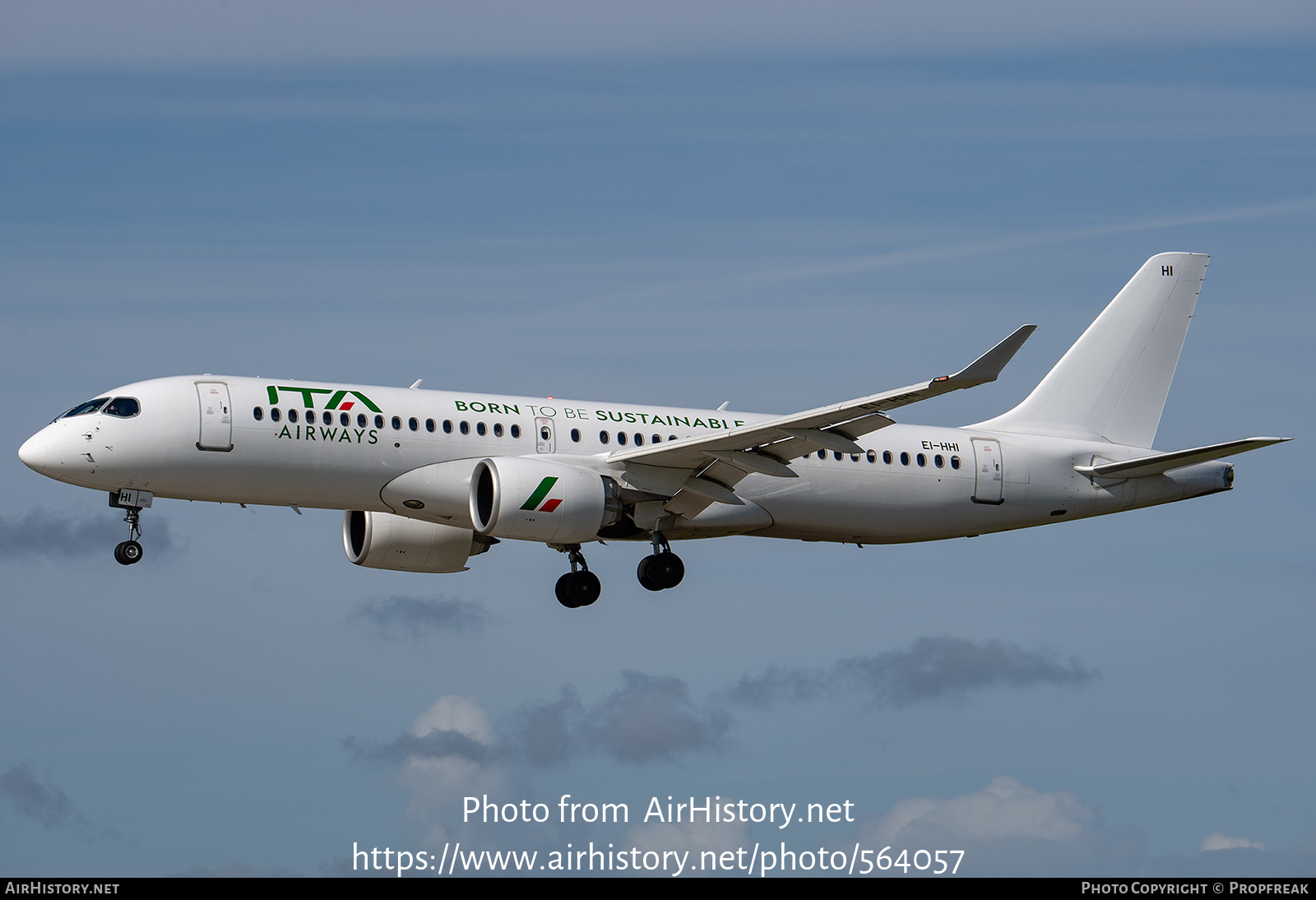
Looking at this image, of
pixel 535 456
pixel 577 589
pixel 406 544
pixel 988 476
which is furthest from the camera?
pixel 988 476

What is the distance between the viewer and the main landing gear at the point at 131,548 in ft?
135

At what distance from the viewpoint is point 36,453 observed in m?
40.2

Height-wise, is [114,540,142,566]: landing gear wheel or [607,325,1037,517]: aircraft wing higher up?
[607,325,1037,517]: aircraft wing

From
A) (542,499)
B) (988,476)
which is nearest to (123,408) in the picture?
(542,499)

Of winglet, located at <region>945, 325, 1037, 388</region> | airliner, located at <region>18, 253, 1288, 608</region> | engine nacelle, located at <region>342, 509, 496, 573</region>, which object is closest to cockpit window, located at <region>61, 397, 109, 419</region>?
airliner, located at <region>18, 253, 1288, 608</region>

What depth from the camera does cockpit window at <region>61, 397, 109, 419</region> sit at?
134 ft

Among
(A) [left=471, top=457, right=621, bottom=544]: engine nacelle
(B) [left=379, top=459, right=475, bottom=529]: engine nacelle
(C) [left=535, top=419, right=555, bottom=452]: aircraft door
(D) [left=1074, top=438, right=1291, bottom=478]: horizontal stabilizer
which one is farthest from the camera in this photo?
(D) [left=1074, top=438, right=1291, bottom=478]: horizontal stabilizer

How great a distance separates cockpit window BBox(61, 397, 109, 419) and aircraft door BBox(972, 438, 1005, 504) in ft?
73.9

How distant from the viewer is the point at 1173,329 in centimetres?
5281

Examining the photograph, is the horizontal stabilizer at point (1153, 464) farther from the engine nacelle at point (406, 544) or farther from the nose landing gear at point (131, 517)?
the nose landing gear at point (131, 517)

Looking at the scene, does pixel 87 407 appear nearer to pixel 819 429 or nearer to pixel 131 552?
pixel 131 552

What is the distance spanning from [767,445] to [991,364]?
7.22 meters

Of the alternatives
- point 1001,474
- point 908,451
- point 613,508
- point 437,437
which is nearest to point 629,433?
point 613,508

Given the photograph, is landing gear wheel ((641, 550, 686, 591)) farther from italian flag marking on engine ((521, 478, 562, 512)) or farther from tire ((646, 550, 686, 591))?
italian flag marking on engine ((521, 478, 562, 512))
